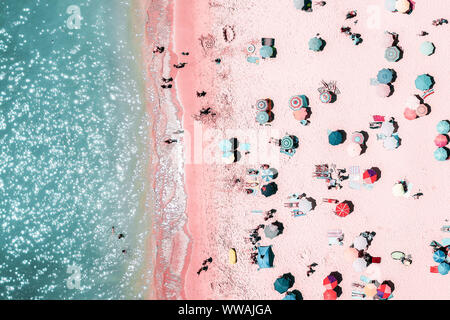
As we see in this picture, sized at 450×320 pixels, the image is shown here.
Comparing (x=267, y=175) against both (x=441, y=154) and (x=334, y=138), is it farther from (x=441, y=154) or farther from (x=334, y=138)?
(x=441, y=154)

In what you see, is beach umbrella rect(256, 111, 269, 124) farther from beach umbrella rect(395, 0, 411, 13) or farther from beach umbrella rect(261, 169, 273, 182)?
beach umbrella rect(395, 0, 411, 13)

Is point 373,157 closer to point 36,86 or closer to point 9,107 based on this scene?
point 36,86

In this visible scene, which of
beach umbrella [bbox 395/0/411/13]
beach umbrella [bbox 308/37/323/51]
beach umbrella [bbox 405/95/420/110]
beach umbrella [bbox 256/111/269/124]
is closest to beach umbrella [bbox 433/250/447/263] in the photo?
beach umbrella [bbox 405/95/420/110]

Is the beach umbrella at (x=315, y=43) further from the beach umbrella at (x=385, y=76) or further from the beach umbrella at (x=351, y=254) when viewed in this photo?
the beach umbrella at (x=351, y=254)

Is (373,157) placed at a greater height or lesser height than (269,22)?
lesser

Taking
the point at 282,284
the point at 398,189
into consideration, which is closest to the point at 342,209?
the point at 398,189

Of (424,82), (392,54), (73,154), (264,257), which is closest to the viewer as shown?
(424,82)
